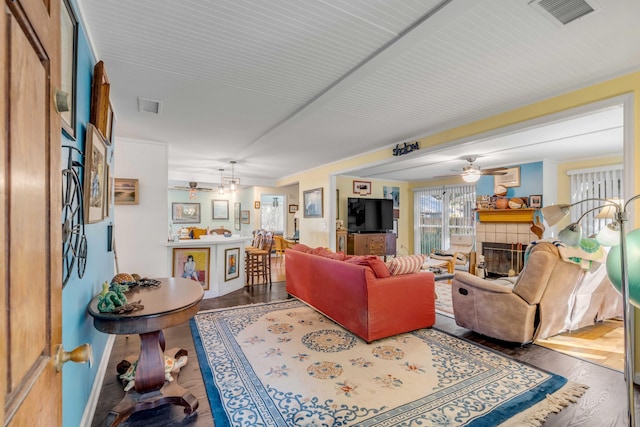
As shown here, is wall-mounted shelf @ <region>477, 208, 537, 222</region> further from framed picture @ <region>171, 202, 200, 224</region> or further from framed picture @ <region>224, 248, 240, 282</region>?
framed picture @ <region>171, 202, 200, 224</region>

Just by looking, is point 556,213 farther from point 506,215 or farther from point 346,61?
point 506,215

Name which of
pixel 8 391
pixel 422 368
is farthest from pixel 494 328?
pixel 8 391

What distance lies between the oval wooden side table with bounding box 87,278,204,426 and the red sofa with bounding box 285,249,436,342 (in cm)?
151

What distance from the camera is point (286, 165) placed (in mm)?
6801

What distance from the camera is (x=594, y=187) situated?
5453 millimetres

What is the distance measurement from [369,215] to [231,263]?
4.05 m

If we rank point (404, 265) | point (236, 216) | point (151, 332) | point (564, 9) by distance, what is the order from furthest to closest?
point (236, 216), point (404, 265), point (151, 332), point (564, 9)

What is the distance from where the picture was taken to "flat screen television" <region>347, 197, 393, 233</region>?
7742 millimetres

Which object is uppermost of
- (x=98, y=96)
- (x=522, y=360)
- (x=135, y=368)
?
(x=98, y=96)

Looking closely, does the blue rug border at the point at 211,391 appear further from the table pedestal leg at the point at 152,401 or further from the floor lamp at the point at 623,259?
the floor lamp at the point at 623,259

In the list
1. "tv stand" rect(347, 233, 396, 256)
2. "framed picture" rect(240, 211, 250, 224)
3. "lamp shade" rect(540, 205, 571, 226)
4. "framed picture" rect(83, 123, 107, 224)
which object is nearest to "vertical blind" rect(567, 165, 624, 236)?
"tv stand" rect(347, 233, 396, 256)

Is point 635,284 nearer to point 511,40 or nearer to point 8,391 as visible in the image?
point 511,40

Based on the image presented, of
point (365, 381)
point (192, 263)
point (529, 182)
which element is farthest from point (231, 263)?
point (529, 182)

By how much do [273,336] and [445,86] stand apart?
3.00 meters
